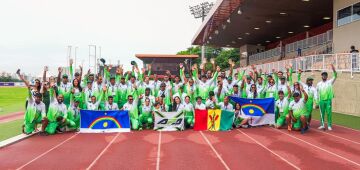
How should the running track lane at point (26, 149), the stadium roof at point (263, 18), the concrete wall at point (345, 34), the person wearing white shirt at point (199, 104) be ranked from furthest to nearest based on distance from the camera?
the stadium roof at point (263, 18)
the concrete wall at point (345, 34)
the person wearing white shirt at point (199, 104)
the running track lane at point (26, 149)

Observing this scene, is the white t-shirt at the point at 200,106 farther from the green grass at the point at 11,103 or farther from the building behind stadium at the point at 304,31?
the green grass at the point at 11,103

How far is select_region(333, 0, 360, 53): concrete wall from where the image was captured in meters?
17.3

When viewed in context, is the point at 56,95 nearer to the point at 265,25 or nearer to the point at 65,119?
the point at 65,119

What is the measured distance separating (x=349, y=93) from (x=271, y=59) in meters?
18.3

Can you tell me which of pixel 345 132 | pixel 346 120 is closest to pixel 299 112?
pixel 345 132

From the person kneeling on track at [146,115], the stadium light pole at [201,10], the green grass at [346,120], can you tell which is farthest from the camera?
the stadium light pole at [201,10]

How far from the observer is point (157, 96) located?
12.5 meters

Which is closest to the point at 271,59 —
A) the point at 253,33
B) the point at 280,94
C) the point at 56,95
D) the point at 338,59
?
A: the point at 253,33

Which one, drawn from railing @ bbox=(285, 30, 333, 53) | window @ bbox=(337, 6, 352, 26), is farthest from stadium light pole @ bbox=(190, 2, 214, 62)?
window @ bbox=(337, 6, 352, 26)

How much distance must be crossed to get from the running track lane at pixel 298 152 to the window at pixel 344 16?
10.5 m

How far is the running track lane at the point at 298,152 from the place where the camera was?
6.71m

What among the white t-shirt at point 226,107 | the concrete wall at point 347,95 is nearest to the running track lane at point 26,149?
the white t-shirt at point 226,107

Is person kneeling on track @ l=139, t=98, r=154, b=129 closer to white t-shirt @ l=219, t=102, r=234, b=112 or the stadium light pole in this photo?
white t-shirt @ l=219, t=102, r=234, b=112

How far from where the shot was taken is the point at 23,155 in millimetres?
7504
